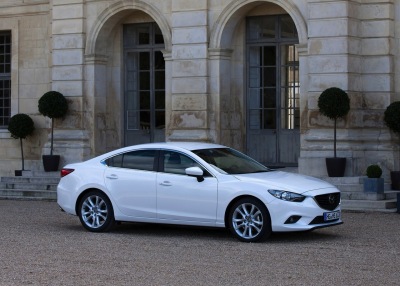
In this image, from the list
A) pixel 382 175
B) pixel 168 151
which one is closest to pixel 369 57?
pixel 382 175

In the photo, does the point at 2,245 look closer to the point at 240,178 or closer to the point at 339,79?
the point at 240,178

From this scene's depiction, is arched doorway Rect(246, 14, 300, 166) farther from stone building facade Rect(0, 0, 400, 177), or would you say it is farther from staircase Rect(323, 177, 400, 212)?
staircase Rect(323, 177, 400, 212)

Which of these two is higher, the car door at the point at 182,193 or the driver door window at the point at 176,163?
the driver door window at the point at 176,163

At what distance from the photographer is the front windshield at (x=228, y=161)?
14422mm

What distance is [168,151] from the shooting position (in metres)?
14.8

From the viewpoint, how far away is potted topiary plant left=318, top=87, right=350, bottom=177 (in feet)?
63.2

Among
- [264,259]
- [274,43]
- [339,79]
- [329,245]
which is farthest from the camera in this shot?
[274,43]

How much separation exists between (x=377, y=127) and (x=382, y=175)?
3.21 feet

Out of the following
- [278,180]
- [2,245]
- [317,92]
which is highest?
[317,92]

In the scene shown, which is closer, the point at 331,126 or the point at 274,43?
the point at 331,126

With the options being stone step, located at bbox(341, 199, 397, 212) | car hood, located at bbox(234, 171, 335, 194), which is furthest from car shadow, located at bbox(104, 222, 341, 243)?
stone step, located at bbox(341, 199, 397, 212)

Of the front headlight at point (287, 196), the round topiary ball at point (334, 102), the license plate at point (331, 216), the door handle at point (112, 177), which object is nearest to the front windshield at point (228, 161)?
the front headlight at point (287, 196)

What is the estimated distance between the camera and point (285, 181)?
13.8 metres

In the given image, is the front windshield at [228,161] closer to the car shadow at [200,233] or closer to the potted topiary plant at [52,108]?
the car shadow at [200,233]
